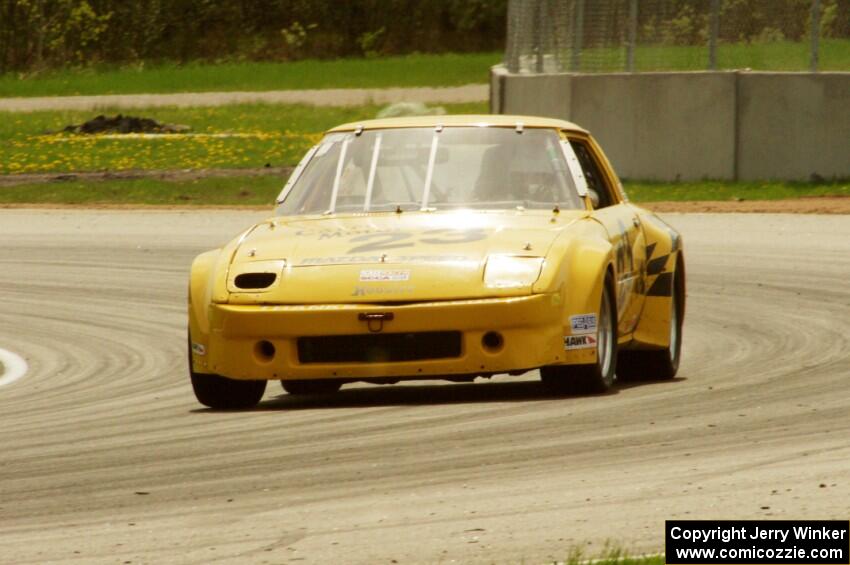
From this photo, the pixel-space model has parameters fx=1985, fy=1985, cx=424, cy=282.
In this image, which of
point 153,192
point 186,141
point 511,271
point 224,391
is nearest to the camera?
point 511,271

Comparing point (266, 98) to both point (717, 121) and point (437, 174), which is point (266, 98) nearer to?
point (717, 121)

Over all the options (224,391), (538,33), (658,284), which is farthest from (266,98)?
(224,391)

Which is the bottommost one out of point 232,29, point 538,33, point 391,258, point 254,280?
point 232,29

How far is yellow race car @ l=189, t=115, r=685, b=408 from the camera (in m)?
8.38

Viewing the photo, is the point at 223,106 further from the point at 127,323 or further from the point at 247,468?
the point at 247,468

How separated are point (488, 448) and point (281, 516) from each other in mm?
1338

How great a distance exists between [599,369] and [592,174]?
5.46ft

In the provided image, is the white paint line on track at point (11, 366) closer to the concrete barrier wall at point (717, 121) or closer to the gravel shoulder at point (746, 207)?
the gravel shoulder at point (746, 207)

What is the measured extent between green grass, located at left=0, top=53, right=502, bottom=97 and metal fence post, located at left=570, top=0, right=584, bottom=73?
794 inches

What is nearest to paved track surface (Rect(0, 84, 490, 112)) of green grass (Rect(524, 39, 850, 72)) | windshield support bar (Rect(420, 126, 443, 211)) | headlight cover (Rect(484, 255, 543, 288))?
green grass (Rect(524, 39, 850, 72))

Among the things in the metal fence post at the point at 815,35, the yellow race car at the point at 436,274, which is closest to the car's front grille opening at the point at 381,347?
the yellow race car at the point at 436,274

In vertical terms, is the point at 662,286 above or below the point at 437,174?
Answer: below

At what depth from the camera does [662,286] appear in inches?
400

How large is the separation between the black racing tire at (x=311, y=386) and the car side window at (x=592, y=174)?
162 cm
